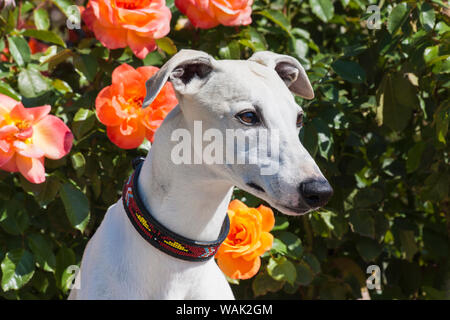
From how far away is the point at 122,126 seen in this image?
1.73 metres

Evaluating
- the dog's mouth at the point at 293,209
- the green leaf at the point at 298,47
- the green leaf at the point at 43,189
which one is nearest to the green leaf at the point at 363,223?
the green leaf at the point at 298,47

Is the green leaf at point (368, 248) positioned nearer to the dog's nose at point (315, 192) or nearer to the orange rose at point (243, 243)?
the orange rose at point (243, 243)

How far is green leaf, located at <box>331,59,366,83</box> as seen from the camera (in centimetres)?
193

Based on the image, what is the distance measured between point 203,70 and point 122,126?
41 cm

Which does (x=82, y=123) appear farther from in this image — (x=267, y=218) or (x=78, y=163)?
(x=267, y=218)

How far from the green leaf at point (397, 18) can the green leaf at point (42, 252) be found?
3.96ft

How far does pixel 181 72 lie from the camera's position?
1.40m

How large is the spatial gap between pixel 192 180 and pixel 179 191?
0.04 metres

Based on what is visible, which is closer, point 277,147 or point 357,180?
point 277,147

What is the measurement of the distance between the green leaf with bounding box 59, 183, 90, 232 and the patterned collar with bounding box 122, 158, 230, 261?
38 centimetres

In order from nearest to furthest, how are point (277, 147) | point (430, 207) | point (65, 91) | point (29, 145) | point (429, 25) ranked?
point (277, 147) → point (29, 145) → point (429, 25) → point (65, 91) → point (430, 207)

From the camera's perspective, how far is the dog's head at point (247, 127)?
4.11 ft
